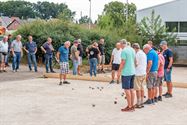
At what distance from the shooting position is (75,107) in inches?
467

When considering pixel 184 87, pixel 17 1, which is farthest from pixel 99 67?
pixel 17 1

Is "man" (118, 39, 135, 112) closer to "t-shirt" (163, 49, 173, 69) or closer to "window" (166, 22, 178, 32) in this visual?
"t-shirt" (163, 49, 173, 69)

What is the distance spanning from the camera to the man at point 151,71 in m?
12.5

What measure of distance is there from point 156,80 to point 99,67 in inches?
464

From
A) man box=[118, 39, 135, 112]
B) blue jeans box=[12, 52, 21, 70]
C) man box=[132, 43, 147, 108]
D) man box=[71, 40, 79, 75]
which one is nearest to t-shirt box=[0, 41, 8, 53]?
blue jeans box=[12, 52, 21, 70]

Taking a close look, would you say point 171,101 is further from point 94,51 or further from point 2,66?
point 2,66

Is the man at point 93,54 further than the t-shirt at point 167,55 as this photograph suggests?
Yes

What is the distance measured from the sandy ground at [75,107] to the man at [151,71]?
1.06 ft

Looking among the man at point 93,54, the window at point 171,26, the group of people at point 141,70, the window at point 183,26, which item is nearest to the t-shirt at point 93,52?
the man at point 93,54

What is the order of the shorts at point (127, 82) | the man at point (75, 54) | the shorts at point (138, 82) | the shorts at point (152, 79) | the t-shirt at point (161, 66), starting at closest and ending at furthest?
the shorts at point (127, 82) < the shorts at point (138, 82) < the shorts at point (152, 79) < the t-shirt at point (161, 66) < the man at point (75, 54)

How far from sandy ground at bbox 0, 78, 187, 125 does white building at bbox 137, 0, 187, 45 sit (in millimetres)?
32464

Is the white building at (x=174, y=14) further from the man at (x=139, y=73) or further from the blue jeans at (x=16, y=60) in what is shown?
the man at (x=139, y=73)

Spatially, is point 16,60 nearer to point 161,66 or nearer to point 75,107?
point 161,66

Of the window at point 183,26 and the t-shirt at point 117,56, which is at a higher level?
the window at point 183,26
